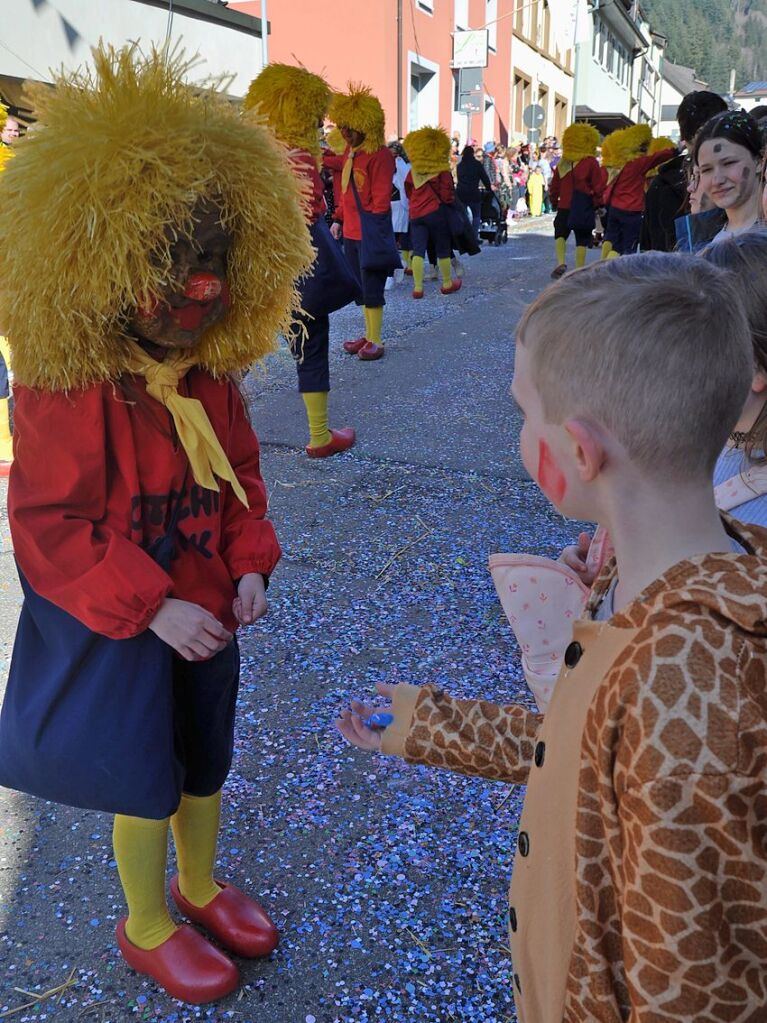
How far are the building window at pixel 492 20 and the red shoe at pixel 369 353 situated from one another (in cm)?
2273

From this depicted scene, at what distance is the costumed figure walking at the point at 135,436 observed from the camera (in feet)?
4.92

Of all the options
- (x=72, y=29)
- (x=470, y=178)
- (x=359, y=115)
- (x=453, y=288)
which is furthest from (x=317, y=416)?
(x=470, y=178)

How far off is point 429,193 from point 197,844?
878cm

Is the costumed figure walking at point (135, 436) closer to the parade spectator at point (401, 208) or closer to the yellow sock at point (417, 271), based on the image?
the yellow sock at point (417, 271)

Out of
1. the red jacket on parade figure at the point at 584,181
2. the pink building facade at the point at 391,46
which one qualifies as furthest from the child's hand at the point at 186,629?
the pink building facade at the point at 391,46

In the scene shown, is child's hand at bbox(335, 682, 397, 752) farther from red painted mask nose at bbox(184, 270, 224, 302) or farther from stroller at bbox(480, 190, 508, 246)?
stroller at bbox(480, 190, 508, 246)

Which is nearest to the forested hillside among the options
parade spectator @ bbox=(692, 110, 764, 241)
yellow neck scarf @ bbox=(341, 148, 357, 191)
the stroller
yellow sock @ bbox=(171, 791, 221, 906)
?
the stroller

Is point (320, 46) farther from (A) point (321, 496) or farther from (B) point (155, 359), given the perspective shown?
(B) point (155, 359)

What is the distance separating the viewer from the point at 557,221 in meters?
11.0

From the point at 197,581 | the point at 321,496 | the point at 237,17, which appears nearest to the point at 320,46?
the point at 237,17

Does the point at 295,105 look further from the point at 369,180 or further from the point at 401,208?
the point at 401,208

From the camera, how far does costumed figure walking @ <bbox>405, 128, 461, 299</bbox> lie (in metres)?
9.23

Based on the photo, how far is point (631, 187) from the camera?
9711 mm

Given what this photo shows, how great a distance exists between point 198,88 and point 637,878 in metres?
1.60
